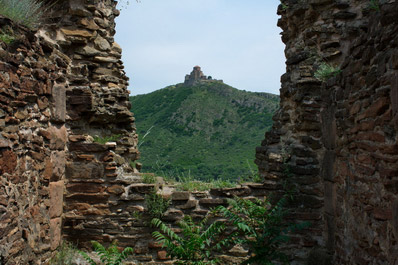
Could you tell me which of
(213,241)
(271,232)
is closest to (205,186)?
(213,241)

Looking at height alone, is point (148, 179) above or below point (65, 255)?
above

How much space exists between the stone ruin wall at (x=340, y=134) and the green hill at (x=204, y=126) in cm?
1119

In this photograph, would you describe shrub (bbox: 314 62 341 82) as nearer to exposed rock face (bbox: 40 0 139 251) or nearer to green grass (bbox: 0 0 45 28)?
exposed rock face (bbox: 40 0 139 251)

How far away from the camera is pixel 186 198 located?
17.0 feet

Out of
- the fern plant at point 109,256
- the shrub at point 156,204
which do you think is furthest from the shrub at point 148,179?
the fern plant at point 109,256

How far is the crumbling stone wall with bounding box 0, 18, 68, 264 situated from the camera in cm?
378

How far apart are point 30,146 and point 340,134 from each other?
11.2 ft

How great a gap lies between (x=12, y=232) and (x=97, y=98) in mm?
2246

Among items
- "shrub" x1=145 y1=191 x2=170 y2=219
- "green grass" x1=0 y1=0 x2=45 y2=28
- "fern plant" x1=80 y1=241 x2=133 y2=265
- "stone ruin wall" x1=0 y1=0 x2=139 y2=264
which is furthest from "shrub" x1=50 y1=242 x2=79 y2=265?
"green grass" x1=0 y1=0 x2=45 y2=28

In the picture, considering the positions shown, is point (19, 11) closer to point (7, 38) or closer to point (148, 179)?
point (7, 38)

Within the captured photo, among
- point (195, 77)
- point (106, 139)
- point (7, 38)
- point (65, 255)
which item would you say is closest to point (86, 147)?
point (106, 139)

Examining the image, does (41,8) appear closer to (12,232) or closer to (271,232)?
(12,232)

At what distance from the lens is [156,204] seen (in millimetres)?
5113

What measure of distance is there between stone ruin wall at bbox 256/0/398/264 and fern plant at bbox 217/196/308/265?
15.0 inches
